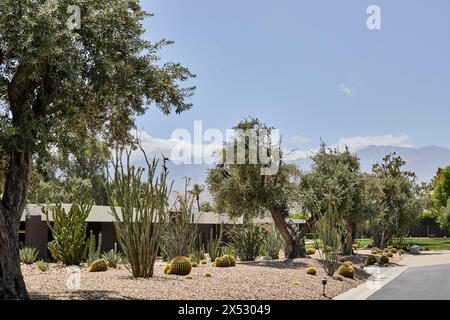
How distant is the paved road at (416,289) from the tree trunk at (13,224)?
10622 mm

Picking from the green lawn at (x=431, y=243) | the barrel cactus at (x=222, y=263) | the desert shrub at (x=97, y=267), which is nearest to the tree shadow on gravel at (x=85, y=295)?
the desert shrub at (x=97, y=267)

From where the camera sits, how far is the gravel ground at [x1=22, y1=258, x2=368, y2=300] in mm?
15117

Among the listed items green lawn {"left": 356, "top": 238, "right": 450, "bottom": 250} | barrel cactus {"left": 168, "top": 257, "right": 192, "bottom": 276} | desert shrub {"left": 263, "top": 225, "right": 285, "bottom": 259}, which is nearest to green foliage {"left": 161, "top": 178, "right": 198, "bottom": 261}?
barrel cactus {"left": 168, "top": 257, "right": 192, "bottom": 276}

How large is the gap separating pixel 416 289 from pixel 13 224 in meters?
13.9

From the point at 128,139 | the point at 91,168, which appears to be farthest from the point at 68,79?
the point at 91,168

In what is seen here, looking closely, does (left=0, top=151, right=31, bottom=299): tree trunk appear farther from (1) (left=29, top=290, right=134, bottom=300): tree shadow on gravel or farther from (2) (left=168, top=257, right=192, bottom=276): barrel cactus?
(2) (left=168, top=257, right=192, bottom=276): barrel cactus

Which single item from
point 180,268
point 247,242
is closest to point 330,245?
point 180,268

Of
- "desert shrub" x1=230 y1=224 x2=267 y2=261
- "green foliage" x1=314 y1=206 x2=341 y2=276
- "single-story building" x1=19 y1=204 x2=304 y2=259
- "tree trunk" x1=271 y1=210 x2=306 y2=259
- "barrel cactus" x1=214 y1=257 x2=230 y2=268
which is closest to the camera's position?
"green foliage" x1=314 y1=206 x2=341 y2=276

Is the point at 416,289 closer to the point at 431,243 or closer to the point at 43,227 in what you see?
the point at 43,227

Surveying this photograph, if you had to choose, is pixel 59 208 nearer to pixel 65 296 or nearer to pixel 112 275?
pixel 112 275

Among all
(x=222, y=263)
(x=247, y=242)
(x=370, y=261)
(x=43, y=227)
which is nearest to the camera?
(x=222, y=263)

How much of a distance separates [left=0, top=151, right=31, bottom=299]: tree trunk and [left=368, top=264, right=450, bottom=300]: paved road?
10.6 m

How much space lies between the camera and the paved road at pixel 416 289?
17.7 meters

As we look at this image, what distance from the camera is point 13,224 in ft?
44.1
